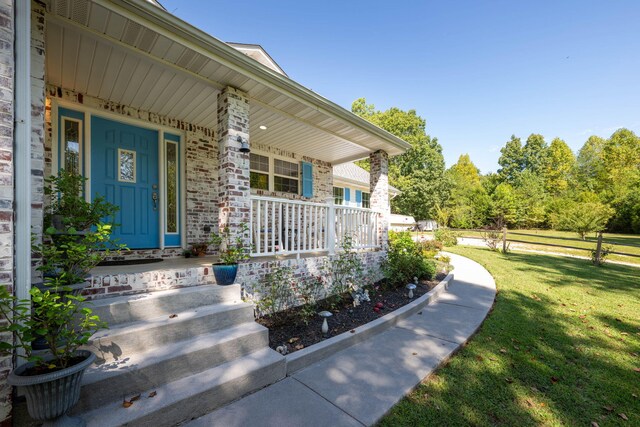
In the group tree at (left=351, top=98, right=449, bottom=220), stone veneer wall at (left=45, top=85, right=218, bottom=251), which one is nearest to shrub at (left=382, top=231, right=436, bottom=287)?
stone veneer wall at (left=45, top=85, right=218, bottom=251)

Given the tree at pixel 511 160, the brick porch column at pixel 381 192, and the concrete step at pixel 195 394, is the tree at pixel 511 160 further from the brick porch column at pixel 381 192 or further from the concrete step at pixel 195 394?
the concrete step at pixel 195 394

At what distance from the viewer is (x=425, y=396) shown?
7.55 feet

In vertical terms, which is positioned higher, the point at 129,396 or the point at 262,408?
the point at 129,396

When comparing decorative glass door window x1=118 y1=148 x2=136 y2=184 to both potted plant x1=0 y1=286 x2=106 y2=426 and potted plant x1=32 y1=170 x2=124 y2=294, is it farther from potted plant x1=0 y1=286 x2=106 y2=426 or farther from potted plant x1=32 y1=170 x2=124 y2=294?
potted plant x1=0 y1=286 x2=106 y2=426

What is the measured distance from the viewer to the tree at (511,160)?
3559cm

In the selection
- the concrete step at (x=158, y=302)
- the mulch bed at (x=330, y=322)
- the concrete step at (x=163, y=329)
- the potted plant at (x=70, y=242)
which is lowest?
the mulch bed at (x=330, y=322)

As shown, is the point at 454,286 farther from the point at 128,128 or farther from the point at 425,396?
the point at 128,128

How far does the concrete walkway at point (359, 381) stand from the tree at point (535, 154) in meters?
41.0

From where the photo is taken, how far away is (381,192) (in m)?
6.62

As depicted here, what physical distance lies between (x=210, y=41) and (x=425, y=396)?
4297 millimetres

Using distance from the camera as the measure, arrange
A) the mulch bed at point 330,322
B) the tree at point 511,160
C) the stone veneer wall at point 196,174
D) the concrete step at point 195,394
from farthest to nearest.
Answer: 1. the tree at point 511,160
2. the stone veneer wall at point 196,174
3. the mulch bed at point 330,322
4. the concrete step at point 195,394

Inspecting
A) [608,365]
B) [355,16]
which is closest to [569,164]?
[355,16]

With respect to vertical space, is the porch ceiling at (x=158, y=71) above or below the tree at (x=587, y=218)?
above

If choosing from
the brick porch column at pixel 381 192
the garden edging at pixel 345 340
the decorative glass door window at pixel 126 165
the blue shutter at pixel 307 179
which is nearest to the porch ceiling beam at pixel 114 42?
the decorative glass door window at pixel 126 165
